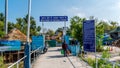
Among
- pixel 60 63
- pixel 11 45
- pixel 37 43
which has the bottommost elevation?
pixel 60 63

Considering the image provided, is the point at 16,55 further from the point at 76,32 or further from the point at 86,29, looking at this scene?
the point at 86,29

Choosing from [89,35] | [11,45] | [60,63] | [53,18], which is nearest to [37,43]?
[11,45]

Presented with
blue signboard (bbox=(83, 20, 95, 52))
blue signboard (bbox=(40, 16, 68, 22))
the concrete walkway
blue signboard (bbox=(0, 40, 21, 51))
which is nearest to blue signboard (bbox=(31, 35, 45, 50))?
blue signboard (bbox=(0, 40, 21, 51))

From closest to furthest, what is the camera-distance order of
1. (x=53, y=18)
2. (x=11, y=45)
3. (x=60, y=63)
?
(x=60, y=63) → (x=11, y=45) → (x=53, y=18)

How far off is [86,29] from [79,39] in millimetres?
20954

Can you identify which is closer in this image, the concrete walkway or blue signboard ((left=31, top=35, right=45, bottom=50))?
the concrete walkway

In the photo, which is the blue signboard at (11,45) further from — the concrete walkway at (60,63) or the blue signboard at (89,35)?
the blue signboard at (89,35)

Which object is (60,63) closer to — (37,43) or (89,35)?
(89,35)

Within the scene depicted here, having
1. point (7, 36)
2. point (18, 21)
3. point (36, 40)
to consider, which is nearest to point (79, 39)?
point (36, 40)

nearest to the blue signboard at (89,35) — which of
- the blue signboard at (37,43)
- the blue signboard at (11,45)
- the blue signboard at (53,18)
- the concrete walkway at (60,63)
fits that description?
the concrete walkway at (60,63)

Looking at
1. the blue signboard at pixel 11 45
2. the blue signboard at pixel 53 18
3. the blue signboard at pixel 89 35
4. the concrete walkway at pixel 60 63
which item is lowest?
the concrete walkway at pixel 60 63

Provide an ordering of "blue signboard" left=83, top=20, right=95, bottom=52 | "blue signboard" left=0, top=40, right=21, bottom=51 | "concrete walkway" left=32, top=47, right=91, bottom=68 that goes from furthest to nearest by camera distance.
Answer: "blue signboard" left=0, top=40, right=21, bottom=51, "concrete walkway" left=32, top=47, right=91, bottom=68, "blue signboard" left=83, top=20, right=95, bottom=52

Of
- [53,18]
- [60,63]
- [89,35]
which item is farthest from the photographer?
[53,18]

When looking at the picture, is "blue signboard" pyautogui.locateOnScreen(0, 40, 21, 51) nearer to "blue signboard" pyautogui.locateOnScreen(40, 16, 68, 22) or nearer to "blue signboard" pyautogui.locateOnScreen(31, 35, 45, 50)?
"blue signboard" pyautogui.locateOnScreen(31, 35, 45, 50)
